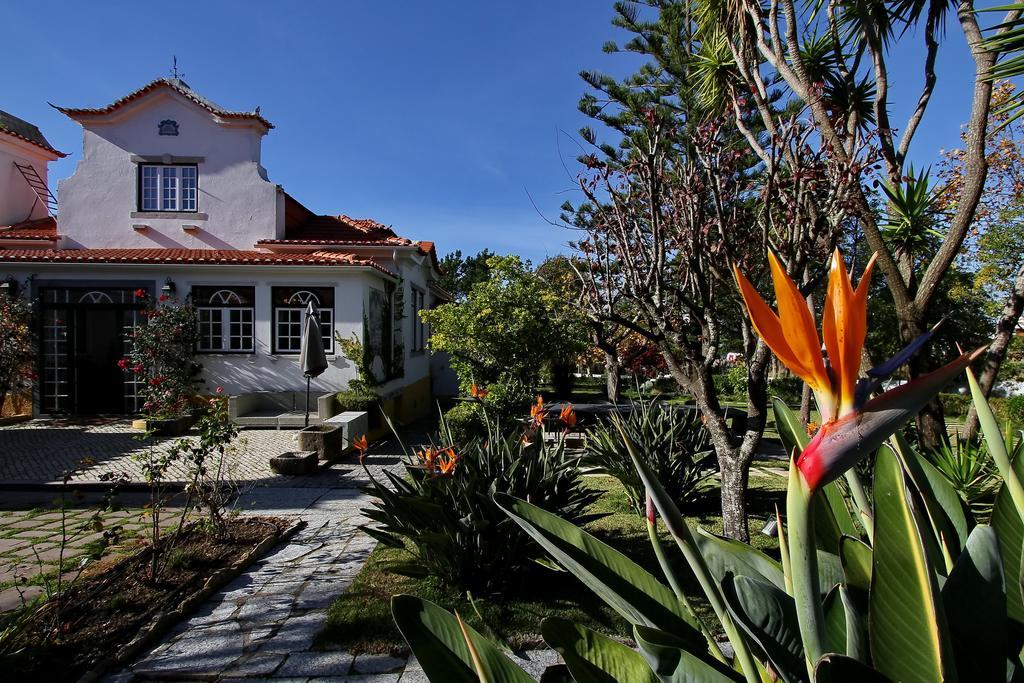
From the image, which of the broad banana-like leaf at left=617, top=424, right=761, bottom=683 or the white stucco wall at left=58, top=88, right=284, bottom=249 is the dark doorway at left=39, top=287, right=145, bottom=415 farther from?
the broad banana-like leaf at left=617, top=424, right=761, bottom=683

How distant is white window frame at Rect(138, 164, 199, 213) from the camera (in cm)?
1415

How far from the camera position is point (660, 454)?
21.9 ft

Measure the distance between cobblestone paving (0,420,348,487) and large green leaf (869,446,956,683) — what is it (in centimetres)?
676

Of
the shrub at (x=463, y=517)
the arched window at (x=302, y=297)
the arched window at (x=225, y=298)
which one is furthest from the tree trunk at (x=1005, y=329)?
the arched window at (x=225, y=298)

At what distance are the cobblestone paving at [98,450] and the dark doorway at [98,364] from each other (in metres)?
0.90

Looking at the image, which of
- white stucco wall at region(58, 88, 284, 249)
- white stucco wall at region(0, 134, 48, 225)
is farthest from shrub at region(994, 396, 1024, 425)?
white stucco wall at region(0, 134, 48, 225)

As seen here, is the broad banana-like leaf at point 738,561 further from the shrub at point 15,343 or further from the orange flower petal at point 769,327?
the shrub at point 15,343

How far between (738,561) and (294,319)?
502 inches

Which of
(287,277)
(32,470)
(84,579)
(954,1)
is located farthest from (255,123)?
(954,1)

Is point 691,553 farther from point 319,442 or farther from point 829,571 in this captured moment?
point 319,442

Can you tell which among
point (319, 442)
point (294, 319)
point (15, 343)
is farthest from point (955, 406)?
point (15, 343)

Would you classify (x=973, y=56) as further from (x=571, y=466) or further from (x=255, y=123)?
(x=255, y=123)

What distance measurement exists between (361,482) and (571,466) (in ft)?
13.1

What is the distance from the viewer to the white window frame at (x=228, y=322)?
42.7 ft
